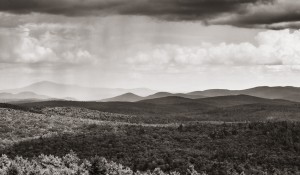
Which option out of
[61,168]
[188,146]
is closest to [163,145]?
[188,146]

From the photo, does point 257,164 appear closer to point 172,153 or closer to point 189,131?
point 172,153

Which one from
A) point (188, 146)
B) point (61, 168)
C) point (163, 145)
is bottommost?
point (61, 168)

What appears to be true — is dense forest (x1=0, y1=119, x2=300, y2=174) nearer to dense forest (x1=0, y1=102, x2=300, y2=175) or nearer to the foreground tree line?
dense forest (x1=0, y1=102, x2=300, y2=175)

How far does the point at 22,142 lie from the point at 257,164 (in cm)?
3151

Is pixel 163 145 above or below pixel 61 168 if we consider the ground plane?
above

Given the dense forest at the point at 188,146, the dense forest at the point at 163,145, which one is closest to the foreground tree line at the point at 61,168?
the dense forest at the point at 163,145

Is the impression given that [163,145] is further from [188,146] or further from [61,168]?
[61,168]

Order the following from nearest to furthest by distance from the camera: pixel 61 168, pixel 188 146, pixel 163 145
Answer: pixel 61 168 < pixel 163 145 < pixel 188 146

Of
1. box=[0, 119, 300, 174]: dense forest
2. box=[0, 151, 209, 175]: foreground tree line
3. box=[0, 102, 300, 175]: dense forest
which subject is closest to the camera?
box=[0, 151, 209, 175]: foreground tree line

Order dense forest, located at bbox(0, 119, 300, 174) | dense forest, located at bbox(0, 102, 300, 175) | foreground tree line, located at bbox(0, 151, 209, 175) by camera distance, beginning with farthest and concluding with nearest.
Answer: dense forest, located at bbox(0, 119, 300, 174) → dense forest, located at bbox(0, 102, 300, 175) → foreground tree line, located at bbox(0, 151, 209, 175)

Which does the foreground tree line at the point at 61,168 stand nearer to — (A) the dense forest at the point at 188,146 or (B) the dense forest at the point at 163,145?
(B) the dense forest at the point at 163,145

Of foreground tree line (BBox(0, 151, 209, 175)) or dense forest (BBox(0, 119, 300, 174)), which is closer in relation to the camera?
foreground tree line (BBox(0, 151, 209, 175))

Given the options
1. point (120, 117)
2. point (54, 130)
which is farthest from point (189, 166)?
point (120, 117)

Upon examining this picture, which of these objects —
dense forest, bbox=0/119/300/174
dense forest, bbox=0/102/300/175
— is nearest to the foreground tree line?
dense forest, bbox=0/102/300/175
